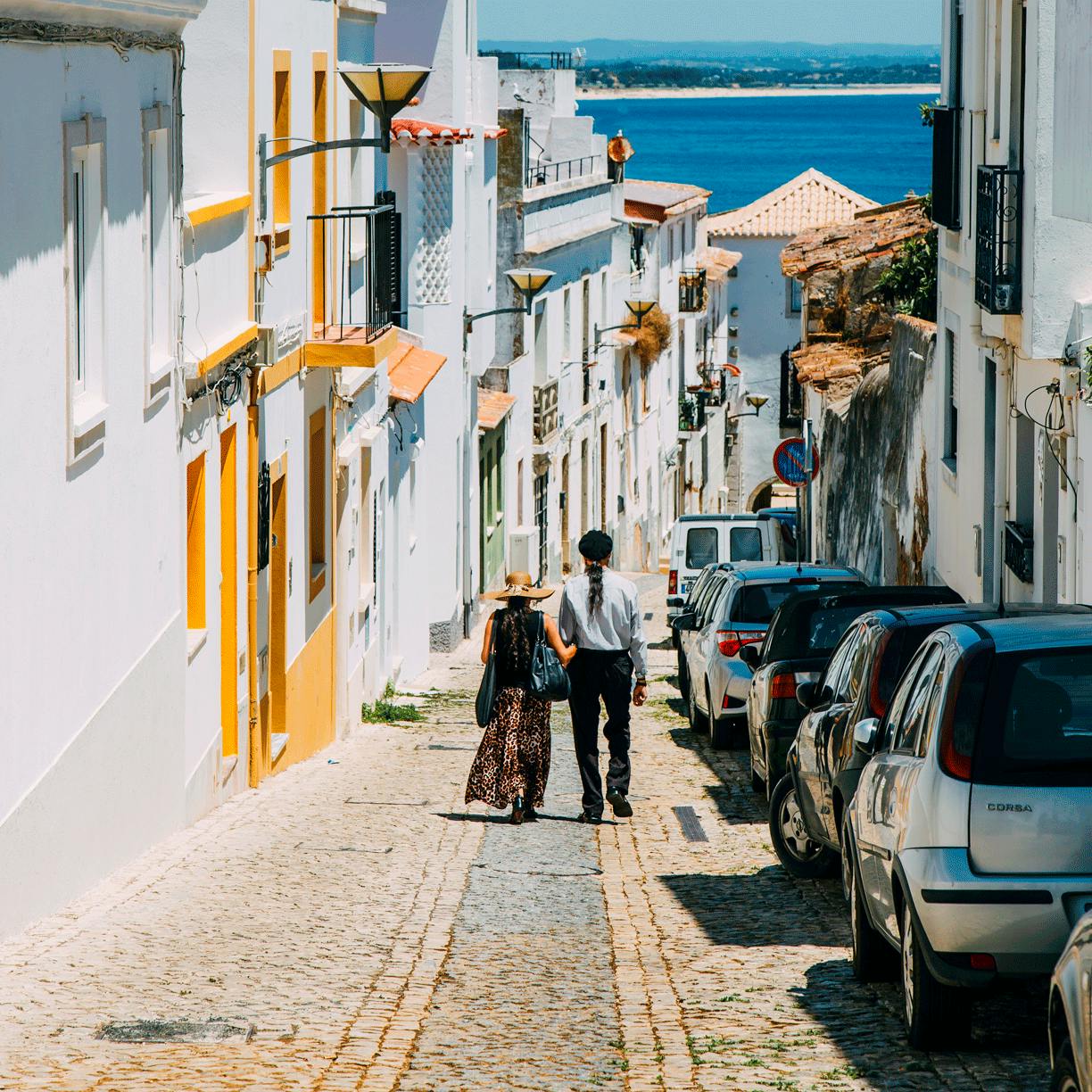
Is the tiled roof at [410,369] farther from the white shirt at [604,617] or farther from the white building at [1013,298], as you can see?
the white shirt at [604,617]

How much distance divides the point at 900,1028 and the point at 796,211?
211 feet

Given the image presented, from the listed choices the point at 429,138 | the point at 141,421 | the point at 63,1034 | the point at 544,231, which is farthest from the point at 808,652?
the point at 544,231

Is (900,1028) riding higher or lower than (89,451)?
lower

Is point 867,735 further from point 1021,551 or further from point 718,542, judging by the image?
point 718,542

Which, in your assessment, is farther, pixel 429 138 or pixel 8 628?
pixel 429 138

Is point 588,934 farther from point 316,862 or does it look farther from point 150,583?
point 150,583

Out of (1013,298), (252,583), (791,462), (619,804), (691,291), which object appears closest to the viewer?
(619,804)

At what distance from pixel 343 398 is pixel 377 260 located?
65.3 inches

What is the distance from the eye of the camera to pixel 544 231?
4181 cm

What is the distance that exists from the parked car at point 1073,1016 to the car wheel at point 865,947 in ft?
8.01

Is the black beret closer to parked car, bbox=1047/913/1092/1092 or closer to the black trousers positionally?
the black trousers

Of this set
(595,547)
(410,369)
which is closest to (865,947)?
(595,547)

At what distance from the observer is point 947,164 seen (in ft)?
64.6

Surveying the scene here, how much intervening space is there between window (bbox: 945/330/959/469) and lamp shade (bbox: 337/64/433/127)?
8.76 meters
